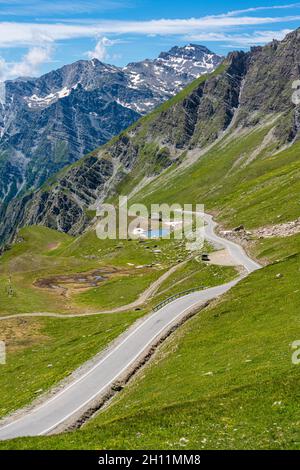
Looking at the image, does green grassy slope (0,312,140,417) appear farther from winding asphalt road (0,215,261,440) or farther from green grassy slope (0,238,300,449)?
green grassy slope (0,238,300,449)

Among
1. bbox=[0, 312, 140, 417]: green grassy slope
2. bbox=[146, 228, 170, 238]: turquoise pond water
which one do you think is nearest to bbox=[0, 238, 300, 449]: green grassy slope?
bbox=[0, 312, 140, 417]: green grassy slope

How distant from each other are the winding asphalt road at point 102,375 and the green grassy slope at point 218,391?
291 cm

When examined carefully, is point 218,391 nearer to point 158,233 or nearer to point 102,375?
point 102,375

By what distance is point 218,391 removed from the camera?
114ft

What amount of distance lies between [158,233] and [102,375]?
447 feet

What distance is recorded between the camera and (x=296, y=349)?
39000mm

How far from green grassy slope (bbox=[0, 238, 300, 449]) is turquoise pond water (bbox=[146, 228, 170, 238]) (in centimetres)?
12108

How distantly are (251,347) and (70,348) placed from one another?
36.4 metres

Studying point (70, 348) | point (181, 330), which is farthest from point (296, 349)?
point (70, 348)

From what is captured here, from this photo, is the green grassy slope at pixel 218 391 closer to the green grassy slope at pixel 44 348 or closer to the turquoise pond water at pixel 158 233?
the green grassy slope at pixel 44 348

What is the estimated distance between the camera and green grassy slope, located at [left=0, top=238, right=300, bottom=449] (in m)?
27.9

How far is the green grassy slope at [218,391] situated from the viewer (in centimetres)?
2792

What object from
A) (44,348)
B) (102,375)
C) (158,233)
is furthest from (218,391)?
(158,233)
